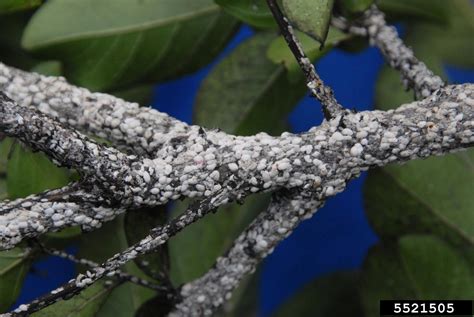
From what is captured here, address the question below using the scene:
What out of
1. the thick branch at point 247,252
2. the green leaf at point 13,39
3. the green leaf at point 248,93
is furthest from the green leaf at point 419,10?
the green leaf at point 13,39

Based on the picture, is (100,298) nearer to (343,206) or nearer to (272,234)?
(272,234)

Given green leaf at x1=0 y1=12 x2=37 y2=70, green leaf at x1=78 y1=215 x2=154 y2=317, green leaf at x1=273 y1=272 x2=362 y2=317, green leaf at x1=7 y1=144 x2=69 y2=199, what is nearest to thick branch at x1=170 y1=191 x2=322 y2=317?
green leaf at x1=78 y1=215 x2=154 y2=317

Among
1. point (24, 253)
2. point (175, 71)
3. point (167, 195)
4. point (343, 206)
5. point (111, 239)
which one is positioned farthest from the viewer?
point (343, 206)

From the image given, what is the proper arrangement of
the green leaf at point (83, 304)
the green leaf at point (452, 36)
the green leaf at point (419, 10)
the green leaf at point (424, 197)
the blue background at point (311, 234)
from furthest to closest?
the blue background at point (311, 234) → the green leaf at point (452, 36) → the green leaf at point (419, 10) → the green leaf at point (424, 197) → the green leaf at point (83, 304)

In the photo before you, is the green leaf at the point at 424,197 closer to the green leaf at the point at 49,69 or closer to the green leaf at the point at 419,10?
the green leaf at the point at 419,10

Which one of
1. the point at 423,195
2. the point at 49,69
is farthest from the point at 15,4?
the point at 423,195

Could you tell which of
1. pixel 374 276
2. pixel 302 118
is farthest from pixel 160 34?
pixel 302 118

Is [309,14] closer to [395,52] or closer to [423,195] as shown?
[395,52]
